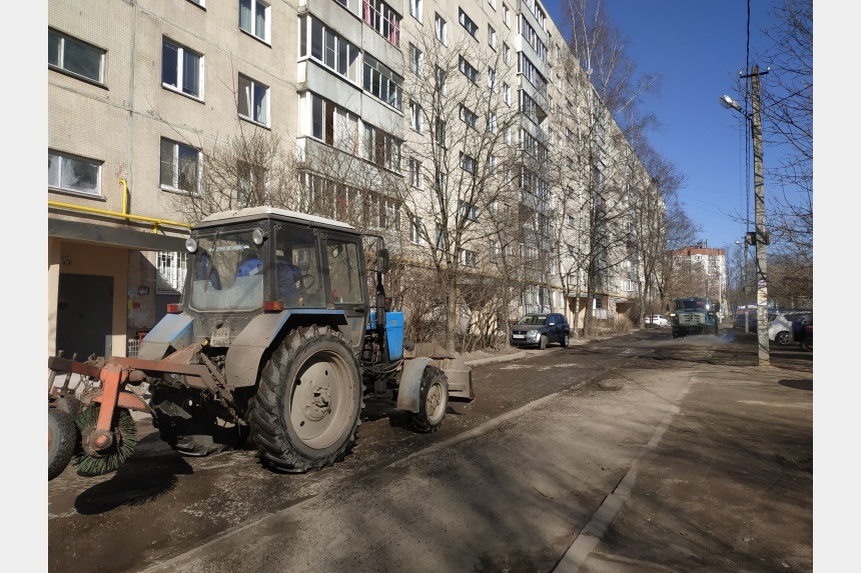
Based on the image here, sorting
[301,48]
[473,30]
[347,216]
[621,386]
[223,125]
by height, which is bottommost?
[621,386]

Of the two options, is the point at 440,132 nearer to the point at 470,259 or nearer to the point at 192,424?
the point at 470,259

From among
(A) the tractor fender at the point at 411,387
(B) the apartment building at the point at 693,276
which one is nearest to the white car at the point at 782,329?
(A) the tractor fender at the point at 411,387

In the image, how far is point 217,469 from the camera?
18.5ft

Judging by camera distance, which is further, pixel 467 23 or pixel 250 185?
pixel 467 23

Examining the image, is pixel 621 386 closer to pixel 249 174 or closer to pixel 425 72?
pixel 249 174

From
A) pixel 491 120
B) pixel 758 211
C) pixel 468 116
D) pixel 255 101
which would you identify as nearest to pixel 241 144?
pixel 255 101

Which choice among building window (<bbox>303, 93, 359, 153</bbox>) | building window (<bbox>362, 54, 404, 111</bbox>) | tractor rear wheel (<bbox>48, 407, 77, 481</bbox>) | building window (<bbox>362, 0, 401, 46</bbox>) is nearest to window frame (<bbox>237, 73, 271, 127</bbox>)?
building window (<bbox>303, 93, 359, 153</bbox>)

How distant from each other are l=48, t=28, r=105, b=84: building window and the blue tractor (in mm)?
9982

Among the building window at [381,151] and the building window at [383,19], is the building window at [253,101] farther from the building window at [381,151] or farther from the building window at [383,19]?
the building window at [383,19]

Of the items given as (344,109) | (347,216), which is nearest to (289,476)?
(347,216)

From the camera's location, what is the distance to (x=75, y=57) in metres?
12.9

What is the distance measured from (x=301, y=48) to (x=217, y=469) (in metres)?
17.3

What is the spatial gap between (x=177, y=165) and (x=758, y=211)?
15.8m

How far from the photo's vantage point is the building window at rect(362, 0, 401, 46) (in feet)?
75.2
